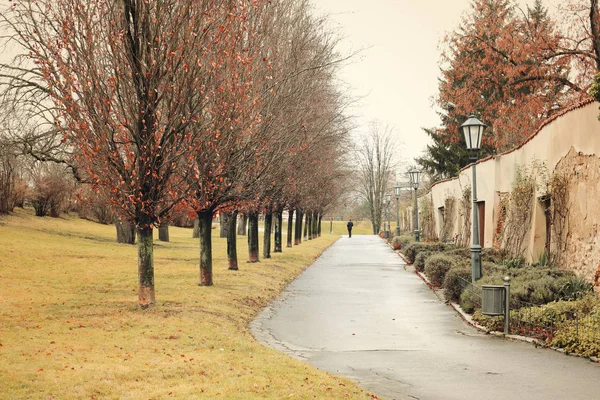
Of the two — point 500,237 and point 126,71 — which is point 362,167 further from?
point 126,71

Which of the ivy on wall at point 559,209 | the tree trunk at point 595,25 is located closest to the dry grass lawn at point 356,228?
the tree trunk at point 595,25

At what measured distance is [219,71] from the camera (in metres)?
15.0

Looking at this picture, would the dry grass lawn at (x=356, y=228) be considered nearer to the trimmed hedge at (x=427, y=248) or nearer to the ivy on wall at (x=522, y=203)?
the trimmed hedge at (x=427, y=248)

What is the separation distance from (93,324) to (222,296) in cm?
459

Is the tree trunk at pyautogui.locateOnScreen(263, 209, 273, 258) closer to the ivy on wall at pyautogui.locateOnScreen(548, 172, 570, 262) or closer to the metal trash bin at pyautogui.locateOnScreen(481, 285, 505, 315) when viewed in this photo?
the ivy on wall at pyautogui.locateOnScreen(548, 172, 570, 262)

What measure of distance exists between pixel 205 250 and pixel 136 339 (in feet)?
25.4

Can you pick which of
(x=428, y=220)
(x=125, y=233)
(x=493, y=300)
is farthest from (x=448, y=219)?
(x=493, y=300)

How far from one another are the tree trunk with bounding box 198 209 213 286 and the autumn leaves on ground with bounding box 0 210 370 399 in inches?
18.8

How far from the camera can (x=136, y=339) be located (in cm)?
1084

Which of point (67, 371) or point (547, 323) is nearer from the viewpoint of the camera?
point (67, 371)

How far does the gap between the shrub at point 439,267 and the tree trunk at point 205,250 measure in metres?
6.54

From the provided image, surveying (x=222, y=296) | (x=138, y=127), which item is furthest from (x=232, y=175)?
(x=138, y=127)

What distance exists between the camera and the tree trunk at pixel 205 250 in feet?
60.4

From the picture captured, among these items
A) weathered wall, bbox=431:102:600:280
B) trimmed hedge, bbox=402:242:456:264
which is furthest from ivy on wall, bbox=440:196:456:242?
weathered wall, bbox=431:102:600:280
